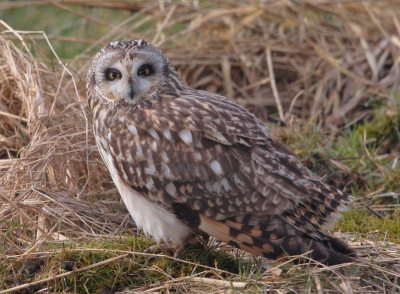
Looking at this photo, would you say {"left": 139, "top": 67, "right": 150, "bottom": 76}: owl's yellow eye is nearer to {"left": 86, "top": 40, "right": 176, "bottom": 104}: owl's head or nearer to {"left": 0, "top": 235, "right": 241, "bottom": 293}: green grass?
{"left": 86, "top": 40, "right": 176, "bottom": 104}: owl's head

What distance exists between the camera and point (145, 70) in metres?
4.44

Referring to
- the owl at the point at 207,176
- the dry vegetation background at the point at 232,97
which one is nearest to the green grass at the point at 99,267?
the dry vegetation background at the point at 232,97

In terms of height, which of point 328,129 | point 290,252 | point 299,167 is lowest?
point 328,129

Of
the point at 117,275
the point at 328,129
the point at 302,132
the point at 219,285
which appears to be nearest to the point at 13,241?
the point at 117,275

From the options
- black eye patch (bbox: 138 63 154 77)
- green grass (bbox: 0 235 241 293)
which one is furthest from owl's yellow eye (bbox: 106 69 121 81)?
green grass (bbox: 0 235 241 293)

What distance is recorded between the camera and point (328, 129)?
6902mm

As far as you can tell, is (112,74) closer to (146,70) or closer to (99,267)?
(146,70)

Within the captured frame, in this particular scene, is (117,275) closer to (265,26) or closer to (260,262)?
(260,262)

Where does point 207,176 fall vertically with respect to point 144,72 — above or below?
below

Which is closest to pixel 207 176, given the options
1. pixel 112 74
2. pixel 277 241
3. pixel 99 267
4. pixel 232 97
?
pixel 277 241

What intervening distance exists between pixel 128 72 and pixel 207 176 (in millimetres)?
824

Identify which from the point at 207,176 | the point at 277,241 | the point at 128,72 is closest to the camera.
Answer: the point at 277,241

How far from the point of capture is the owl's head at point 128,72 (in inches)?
168

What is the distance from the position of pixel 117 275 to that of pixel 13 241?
87 cm
